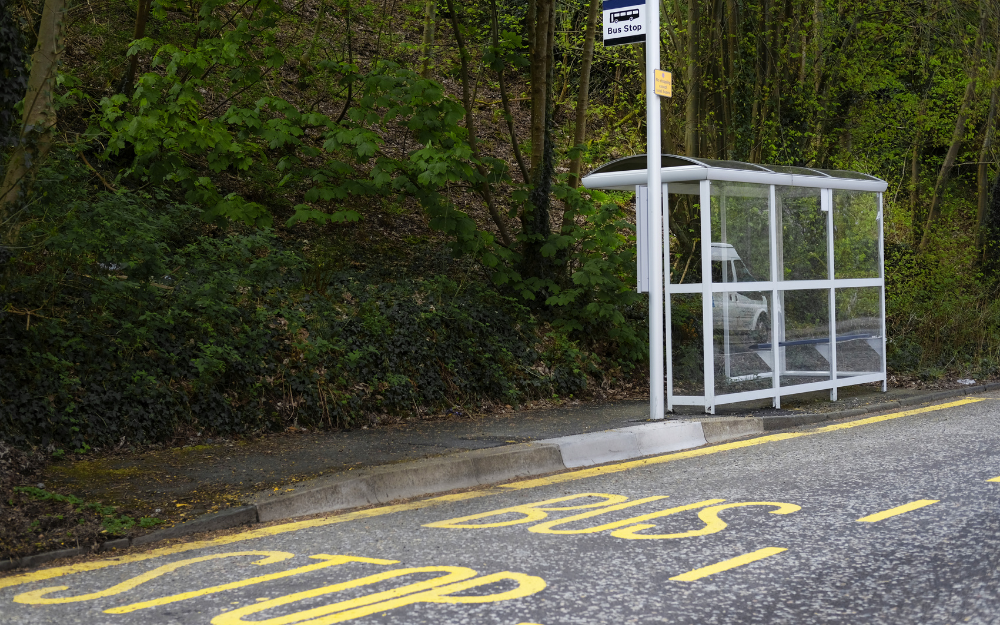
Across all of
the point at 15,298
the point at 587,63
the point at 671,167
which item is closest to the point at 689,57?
the point at 587,63

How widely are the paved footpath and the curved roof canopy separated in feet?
13.4

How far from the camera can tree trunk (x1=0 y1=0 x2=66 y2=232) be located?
8.13 m

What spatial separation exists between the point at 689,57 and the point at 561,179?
4148 millimetres

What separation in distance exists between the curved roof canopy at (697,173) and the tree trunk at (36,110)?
6018 millimetres

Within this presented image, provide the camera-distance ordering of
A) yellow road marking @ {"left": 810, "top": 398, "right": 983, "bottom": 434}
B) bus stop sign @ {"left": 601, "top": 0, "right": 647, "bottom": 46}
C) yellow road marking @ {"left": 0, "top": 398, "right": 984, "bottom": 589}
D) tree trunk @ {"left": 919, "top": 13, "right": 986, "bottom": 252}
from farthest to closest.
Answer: tree trunk @ {"left": 919, "top": 13, "right": 986, "bottom": 252}, yellow road marking @ {"left": 810, "top": 398, "right": 983, "bottom": 434}, bus stop sign @ {"left": 601, "top": 0, "right": 647, "bottom": 46}, yellow road marking @ {"left": 0, "top": 398, "right": 984, "bottom": 589}

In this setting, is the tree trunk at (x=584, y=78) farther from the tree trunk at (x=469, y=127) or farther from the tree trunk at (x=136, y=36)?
the tree trunk at (x=136, y=36)

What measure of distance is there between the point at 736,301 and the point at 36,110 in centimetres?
750

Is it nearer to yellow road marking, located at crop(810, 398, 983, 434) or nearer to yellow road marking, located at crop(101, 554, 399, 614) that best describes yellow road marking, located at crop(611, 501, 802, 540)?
yellow road marking, located at crop(101, 554, 399, 614)

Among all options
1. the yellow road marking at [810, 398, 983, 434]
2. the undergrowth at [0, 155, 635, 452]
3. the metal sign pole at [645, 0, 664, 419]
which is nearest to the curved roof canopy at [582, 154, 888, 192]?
the metal sign pole at [645, 0, 664, 419]

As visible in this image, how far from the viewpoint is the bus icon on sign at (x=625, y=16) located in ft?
34.6

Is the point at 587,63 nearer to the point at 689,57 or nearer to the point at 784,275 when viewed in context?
the point at 689,57

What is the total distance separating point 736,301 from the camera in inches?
456

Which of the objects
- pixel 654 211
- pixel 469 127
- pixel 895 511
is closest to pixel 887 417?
pixel 654 211

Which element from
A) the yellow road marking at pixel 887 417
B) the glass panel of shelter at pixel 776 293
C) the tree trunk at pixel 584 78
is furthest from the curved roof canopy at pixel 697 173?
the tree trunk at pixel 584 78
